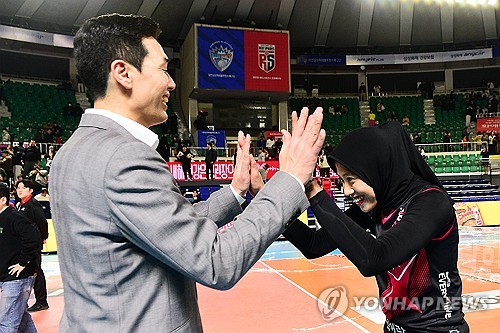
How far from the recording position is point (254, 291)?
7.09 metres

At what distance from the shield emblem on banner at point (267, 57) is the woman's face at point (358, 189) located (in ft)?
75.3

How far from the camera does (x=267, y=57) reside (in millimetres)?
24516

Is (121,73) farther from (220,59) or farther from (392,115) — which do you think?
(392,115)

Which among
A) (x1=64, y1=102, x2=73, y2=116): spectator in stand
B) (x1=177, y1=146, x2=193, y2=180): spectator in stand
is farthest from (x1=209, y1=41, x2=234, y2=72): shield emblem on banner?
(x1=177, y1=146, x2=193, y2=180): spectator in stand

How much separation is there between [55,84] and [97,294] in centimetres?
2623

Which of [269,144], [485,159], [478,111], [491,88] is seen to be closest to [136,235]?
[269,144]

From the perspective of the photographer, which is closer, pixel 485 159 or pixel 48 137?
pixel 48 137

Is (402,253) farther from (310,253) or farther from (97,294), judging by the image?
(97,294)

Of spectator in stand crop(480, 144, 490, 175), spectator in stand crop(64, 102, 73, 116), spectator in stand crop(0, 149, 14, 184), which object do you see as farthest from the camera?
spectator in stand crop(64, 102, 73, 116)

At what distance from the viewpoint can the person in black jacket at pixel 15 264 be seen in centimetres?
438

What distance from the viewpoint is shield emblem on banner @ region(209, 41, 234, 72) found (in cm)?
2386

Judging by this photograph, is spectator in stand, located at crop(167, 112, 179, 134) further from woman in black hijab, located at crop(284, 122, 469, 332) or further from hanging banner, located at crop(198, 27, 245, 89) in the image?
woman in black hijab, located at crop(284, 122, 469, 332)

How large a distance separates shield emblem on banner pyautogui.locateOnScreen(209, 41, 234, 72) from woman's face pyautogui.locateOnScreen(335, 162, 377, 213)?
22.6 meters

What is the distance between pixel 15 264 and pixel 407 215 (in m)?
4.07
